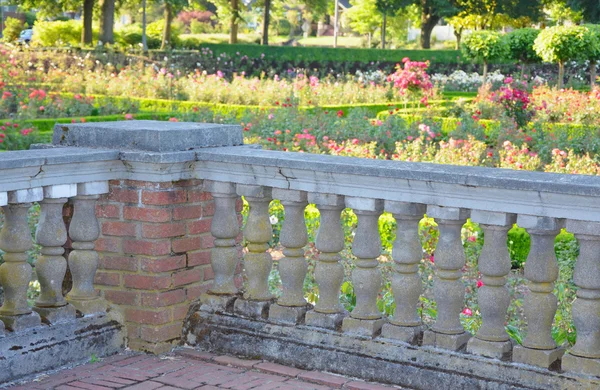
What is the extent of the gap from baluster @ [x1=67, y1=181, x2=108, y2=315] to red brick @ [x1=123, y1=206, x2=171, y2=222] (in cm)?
16

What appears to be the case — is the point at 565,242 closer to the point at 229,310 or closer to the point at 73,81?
the point at 229,310

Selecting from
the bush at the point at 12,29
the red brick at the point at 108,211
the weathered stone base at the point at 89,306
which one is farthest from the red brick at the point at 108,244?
the bush at the point at 12,29

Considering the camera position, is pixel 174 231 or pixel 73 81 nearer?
pixel 174 231

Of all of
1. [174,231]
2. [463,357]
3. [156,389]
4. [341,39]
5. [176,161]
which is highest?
[341,39]

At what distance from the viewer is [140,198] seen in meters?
4.05

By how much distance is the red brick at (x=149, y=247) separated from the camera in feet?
13.3

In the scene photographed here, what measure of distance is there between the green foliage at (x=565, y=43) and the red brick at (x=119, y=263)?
56.7 feet

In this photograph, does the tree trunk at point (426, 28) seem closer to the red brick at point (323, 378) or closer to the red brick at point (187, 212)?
the red brick at point (187, 212)

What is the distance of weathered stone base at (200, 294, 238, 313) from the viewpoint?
164 inches

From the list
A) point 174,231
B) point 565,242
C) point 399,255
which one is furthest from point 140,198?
point 565,242

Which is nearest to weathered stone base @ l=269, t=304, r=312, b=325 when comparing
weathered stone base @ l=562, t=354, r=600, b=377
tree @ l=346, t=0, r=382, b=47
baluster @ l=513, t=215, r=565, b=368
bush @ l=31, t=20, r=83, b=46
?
baluster @ l=513, t=215, r=565, b=368

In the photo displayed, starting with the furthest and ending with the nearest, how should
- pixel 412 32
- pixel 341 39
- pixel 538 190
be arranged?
1. pixel 412 32
2. pixel 341 39
3. pixel 538 190

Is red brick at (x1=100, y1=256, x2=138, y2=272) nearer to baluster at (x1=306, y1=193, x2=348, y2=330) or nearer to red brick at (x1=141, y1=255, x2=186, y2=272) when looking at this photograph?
red brick at (x1=141, y1=255, x2=186, y2=272)

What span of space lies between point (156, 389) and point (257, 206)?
904 millimetres
